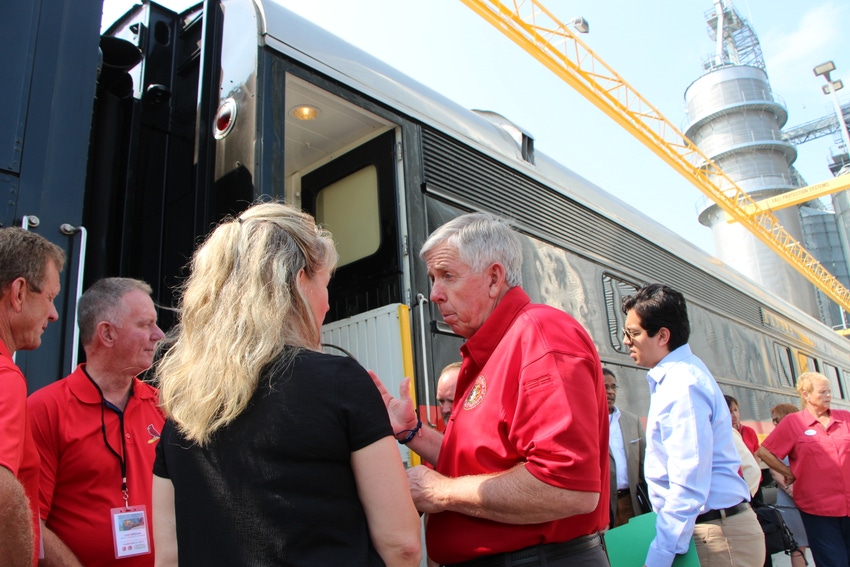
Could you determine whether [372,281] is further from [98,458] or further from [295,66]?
[98,458]

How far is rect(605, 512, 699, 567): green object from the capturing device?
2.12m

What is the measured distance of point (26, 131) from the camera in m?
1.96

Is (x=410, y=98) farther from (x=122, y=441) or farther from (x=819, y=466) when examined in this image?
(x=819, y=466)

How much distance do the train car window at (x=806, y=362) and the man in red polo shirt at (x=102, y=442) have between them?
383 inches

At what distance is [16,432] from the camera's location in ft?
4.27

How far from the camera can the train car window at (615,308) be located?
448 cm

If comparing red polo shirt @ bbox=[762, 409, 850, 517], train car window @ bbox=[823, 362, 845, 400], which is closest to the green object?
red polo shirt @ bbox=[762, 409, 850, 517]

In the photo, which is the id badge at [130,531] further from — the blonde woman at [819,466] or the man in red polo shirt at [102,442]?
the blonde woman at [819,466]

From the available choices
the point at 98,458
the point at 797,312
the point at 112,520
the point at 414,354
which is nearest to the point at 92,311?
the point at 98,458

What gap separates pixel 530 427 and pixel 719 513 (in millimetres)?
1261

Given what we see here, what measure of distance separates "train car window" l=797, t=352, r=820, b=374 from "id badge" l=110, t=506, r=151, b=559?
9807mm

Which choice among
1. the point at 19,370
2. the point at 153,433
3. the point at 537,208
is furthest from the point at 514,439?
the point at 537,208

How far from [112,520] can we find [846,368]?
14.0 m

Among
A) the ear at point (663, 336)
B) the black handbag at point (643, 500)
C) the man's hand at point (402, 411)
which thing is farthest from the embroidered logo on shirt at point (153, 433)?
the black handbag at point (643, 500)
